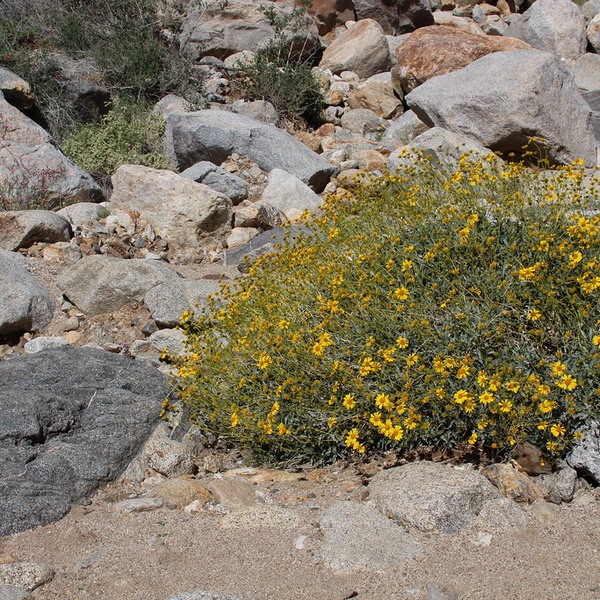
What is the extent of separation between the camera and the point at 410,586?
2.70 meters

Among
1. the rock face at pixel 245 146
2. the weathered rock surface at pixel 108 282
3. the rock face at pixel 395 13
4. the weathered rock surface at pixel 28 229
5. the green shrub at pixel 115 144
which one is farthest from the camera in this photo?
the rock face at pixel 395 13

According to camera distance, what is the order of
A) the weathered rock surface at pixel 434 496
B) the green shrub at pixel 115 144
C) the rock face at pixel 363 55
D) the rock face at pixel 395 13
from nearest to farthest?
the weathered rock surface at pixel 434 496
the green shrub at pixel 115 144
the rock face at pixel 363 55
the rock face at pixel 395 13

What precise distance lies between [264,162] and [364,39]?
645 cm

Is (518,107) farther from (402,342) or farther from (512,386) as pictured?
(512,386)

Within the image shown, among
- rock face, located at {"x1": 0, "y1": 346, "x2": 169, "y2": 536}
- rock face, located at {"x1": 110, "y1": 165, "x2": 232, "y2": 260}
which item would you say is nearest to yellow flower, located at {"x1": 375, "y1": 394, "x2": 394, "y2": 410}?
rock face, located at {"x1": 0, "y1": 346, "x2": 169, "y2": 536}

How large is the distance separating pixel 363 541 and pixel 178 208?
16.5 ft

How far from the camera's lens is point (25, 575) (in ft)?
9.29

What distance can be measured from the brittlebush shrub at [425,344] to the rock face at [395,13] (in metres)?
13.4

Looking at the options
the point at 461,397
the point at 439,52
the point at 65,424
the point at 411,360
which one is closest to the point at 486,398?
the point at 461,397

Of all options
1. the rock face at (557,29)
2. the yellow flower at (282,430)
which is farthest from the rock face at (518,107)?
the yellow flower at (282,430)

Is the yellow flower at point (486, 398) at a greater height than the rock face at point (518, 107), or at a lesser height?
greater

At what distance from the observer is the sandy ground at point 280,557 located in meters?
2.70

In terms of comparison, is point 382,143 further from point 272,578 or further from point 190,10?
point 272,578

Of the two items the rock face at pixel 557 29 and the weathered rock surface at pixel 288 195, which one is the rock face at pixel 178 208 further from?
the rock face at pixel 557 29
